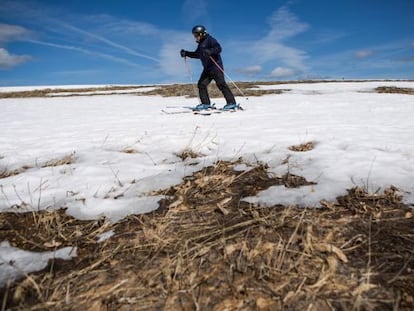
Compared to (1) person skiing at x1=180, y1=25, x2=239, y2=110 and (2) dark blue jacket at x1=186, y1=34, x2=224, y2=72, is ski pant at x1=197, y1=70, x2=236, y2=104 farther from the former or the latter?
(2) dark blue jacket at x1=186, y1=34, x2=224, y2=72

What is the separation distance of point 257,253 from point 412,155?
119 inches

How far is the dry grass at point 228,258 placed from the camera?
170 cm

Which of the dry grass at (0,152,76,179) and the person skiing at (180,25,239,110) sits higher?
the person skiing at (180,25,239,110)

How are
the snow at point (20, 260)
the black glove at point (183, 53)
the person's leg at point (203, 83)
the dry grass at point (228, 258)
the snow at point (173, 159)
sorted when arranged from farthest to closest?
the black glove at point (183, 53)
the person's leg at point (203, 83)
the snow at point (173, 159)
the snow at point (20, 260)
the dry grass at point (228, 258)

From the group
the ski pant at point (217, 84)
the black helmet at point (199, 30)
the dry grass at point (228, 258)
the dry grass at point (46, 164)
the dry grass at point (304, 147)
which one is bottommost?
the dry grass at point (228, 258)

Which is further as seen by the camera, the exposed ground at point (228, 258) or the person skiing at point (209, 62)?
the person skiing at point (209, 62)

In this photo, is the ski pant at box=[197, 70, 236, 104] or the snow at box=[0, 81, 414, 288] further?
the ski pant at box=[197, 70, 236, 104]

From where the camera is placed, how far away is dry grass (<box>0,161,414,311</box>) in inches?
66.9

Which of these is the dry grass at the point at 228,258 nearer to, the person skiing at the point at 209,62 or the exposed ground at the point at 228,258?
the exposed ground at the point at 228,258

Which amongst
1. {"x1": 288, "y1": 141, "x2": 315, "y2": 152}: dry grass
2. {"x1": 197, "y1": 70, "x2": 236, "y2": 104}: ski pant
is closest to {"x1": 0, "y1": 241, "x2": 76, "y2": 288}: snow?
{"x1": 288, "y1": 141, "x2": 315, "y2": 152}: dry grass

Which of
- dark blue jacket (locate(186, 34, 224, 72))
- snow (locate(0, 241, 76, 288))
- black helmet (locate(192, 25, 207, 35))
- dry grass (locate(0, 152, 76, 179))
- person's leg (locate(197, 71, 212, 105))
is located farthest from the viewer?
person's leg (locate(197, 71, 212, 105))

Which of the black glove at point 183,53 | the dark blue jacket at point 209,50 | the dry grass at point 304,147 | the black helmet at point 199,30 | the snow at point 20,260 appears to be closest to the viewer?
the snow at point 20,260

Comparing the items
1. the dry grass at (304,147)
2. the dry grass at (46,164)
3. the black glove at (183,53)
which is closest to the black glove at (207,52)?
the black glove at (183,53)

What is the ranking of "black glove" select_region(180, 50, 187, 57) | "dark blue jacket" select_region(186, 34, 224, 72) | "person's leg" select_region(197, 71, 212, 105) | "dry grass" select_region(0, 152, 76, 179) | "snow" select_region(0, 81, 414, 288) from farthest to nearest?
"black glove" select_region(180, 50, 187, 57), "person's leg" select_region(197, 71, 212, 105), "dark blue jacket" select_region(186, 34, 224, 72), "dry grass" select_region(0, 152, 76, 179), "snow" select_region(0, 81, 414, 288)
